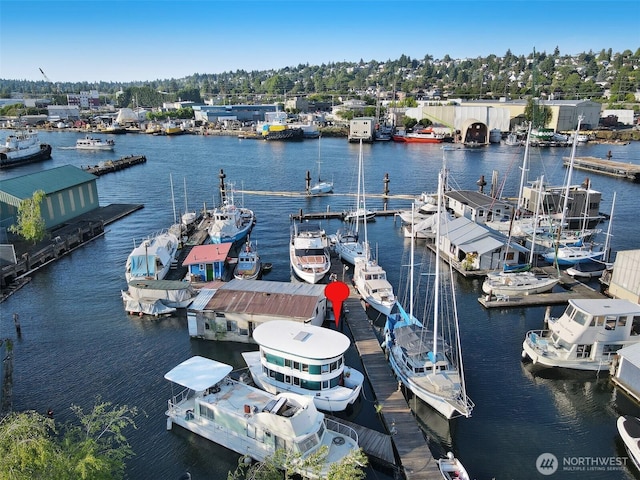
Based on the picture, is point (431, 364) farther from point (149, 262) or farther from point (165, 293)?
point (149, 262)

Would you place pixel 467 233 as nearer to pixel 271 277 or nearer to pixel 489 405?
pixel 271 277

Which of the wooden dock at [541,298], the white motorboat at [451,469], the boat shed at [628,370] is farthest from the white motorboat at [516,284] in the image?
the white motorboat at [451,469]

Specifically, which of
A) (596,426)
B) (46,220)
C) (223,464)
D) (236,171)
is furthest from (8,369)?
(236,171)

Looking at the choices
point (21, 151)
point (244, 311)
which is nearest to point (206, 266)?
point (244, 311)

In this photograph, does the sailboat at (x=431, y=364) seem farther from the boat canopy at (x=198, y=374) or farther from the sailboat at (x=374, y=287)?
the boat canopy at (x=198, y=374)

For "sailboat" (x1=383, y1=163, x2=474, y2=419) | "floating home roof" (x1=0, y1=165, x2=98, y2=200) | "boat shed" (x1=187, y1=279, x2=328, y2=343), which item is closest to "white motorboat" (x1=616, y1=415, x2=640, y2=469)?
"sailboat" (x1=383, y1=163, x2=474, y2=419)
